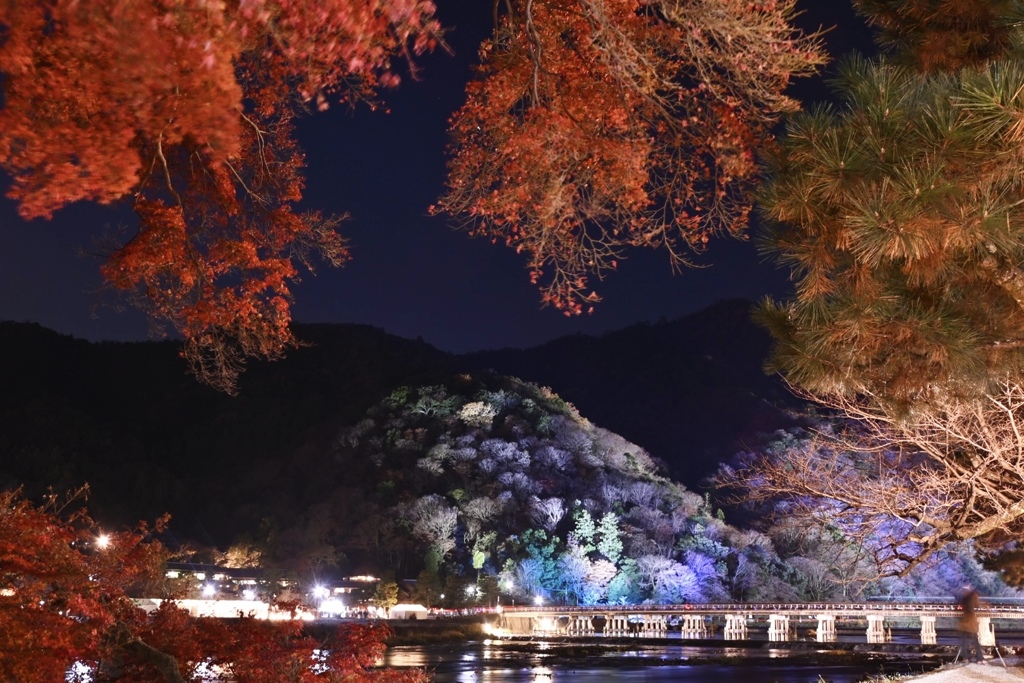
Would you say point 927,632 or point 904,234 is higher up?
point 904,234

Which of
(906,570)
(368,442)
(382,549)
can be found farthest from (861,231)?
(368,442)

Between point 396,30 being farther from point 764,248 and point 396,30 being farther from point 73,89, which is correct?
point 764,248

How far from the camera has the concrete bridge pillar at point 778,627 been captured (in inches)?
1475

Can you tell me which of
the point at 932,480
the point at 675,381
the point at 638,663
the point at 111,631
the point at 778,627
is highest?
the point at 675,381

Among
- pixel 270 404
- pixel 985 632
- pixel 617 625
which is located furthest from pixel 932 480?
pixel 270 404

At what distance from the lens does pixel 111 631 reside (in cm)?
730

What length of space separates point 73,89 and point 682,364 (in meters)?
72.9

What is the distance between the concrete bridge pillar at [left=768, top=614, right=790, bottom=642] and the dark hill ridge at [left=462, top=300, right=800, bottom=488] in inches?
857

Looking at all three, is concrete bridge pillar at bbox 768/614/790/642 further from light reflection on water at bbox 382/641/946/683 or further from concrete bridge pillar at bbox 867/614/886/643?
light reflection on water at bbox 382/641/946/683

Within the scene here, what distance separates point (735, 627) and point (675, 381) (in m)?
34.0

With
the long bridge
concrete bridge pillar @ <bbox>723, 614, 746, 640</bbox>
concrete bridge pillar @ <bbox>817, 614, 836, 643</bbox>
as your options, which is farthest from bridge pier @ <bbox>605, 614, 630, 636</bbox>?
concrete bridge pillar @ <bbox>817, 614, 836, 643</bbox>

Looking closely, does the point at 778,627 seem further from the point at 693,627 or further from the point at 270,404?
the point at 270,404

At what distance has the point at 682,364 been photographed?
75.0m

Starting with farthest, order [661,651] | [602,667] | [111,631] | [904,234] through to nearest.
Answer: [661,651]
[602,667]
[111,631]
[904,234]
